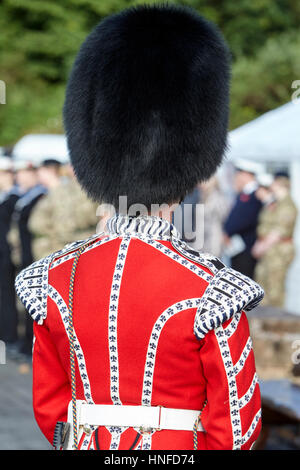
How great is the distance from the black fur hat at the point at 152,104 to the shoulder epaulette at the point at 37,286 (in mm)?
215

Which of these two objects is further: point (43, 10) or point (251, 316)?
point (43, 10)

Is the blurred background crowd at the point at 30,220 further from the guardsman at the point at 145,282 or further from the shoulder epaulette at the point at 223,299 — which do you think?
the shoulder epaulette at the point at 223,299

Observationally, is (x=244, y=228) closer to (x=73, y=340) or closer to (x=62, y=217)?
(x=62, y=217)

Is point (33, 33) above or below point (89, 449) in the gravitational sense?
above

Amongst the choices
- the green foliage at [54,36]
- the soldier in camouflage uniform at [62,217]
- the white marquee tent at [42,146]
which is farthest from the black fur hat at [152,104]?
the green foliage at [54,36]

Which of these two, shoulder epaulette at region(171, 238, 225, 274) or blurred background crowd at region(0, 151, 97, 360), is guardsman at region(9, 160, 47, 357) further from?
shoulder epaulette at region(171, 238, 225, 274)

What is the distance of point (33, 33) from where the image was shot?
29.8m

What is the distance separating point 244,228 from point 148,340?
6.42m

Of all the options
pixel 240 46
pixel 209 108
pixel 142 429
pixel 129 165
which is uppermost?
pixel 240 46

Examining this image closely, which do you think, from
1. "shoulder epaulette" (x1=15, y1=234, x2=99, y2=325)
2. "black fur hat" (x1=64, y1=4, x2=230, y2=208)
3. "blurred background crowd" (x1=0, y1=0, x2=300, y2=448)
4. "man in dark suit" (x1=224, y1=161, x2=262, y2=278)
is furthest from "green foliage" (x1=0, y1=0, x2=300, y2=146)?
"shoulder epaulette" (x1=15, y1=234, x2=99, y2=325)

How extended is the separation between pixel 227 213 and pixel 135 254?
7.16m

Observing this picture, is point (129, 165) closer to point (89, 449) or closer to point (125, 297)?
point (125, 297)

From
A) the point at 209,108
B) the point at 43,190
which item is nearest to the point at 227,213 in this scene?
the point at 43,190

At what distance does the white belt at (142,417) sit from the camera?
1.99 metres
